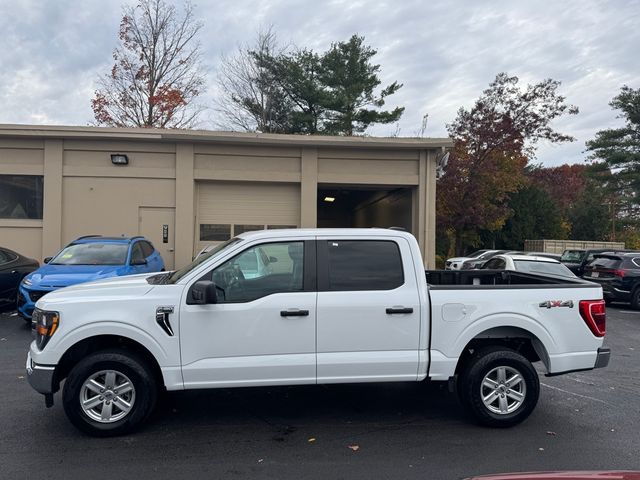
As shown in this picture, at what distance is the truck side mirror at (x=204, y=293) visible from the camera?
445cm

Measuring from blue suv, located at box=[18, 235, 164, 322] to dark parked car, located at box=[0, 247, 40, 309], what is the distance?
1027mm

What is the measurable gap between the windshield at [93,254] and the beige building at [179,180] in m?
4.96

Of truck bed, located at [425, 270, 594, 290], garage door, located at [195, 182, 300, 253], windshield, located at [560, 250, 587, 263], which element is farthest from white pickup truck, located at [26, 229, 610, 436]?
windshield, located at [560, 250, 587, 263]

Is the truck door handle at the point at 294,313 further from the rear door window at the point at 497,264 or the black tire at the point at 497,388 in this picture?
the rear door window at the point at 497,264

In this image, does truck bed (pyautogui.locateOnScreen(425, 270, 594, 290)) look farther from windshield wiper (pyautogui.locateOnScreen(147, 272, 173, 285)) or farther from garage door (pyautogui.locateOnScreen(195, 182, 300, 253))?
garage door (pyautogui.locateOnScreen(195, 182, 300, 253))

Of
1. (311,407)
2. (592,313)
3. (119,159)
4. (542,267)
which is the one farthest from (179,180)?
(592,313)

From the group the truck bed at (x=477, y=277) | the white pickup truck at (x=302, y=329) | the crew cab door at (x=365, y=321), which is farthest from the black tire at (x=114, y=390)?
the truck bed at (x=477, y=277)

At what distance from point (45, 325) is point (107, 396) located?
2.73 ft

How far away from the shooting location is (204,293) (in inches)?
175

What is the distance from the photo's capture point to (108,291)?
4734mm

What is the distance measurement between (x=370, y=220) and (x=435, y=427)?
19.4 metres

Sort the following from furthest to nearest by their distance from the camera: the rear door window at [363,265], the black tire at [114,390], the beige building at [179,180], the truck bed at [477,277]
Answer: the beige building at [179,180] < the truck bed at [477,277] < the rear door window at [363,265] < the black tire at [114,390]

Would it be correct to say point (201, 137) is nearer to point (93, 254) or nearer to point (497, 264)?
point (93, 254)

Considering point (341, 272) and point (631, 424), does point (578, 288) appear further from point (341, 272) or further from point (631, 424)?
point (341, 272)
